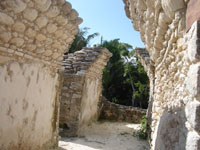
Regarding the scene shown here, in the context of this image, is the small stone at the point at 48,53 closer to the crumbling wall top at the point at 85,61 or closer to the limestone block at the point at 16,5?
the limestone block at the point at 16,5

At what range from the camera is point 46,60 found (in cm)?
311

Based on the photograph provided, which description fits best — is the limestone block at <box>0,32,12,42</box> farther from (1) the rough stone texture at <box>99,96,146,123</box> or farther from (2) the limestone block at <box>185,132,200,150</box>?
(1) the rough stone texture at <box>99,96,146,123</box>

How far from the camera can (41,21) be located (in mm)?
2682

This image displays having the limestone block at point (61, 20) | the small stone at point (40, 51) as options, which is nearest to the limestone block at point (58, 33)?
the limestone block at point (61, 20)

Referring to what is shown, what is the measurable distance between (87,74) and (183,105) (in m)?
4.82

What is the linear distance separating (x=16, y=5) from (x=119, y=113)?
24.7 feet

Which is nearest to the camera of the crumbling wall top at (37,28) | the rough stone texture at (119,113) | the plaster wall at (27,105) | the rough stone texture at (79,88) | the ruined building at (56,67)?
the ruined building at (56,67)

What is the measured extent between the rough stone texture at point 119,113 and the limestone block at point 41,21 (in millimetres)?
6504

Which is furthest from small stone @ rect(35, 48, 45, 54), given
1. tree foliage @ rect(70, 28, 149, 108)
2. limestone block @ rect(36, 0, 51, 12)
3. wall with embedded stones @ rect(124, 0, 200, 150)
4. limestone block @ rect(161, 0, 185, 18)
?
tree foliage @ rect(70, 28, 149, 108)

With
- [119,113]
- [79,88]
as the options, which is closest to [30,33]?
[79,88]

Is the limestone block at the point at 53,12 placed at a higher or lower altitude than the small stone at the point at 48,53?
higher

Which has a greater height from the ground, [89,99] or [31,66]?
[31,66]

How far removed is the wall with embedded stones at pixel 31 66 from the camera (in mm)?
2340

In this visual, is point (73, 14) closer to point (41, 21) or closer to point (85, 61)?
point (41, 21)
